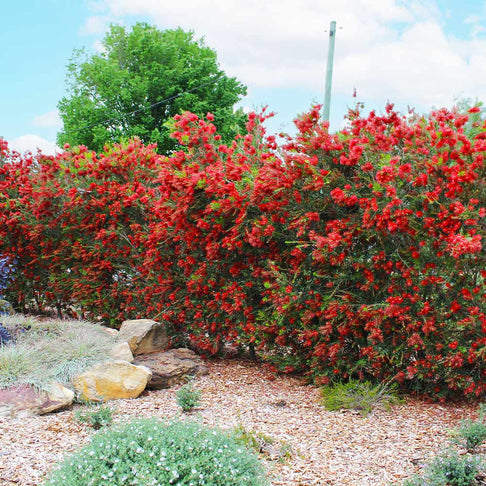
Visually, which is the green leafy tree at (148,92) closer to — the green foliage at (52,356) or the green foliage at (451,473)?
the green foliage at (52,356)

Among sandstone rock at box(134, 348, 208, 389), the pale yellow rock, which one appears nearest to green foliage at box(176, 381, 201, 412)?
sandstone rock at box(134, 348, 208, 389)

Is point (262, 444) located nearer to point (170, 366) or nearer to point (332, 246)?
point (332, 246)

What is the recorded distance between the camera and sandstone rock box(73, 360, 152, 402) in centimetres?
449

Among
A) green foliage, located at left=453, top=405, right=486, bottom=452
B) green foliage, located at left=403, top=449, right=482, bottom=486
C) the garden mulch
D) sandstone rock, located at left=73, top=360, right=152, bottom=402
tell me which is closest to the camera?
green foliage, located at left=403, top=449, right=482, bottom=486

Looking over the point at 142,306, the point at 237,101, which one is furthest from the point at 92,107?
the point at 142,306

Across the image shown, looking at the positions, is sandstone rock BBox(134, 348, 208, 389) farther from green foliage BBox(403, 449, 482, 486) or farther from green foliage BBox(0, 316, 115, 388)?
green foliage BBox(403, 449, 482, 486)

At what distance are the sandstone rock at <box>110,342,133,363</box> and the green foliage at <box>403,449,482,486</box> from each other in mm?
2941

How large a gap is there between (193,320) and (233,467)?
3432mm

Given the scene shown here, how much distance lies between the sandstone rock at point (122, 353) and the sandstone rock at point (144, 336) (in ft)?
1.40

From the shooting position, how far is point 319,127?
452cm

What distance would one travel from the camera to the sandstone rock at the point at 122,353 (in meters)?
5.01

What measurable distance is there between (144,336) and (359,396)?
240cm

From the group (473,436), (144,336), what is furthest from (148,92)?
(473,436)

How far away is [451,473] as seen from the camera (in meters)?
2.82
